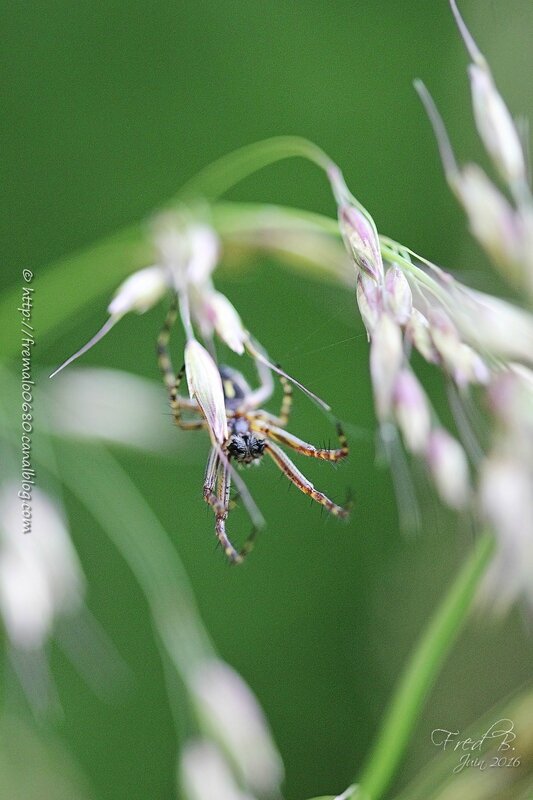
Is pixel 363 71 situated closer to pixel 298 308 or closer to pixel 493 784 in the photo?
pixel 298 308

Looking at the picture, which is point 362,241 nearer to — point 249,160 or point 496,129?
point 496,129

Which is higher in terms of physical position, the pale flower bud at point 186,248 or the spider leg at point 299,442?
the pale flower bud at point 186,248

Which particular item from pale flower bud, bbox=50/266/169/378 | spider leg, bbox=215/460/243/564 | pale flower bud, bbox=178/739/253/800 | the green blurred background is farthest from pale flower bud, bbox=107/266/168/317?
the green blurred background

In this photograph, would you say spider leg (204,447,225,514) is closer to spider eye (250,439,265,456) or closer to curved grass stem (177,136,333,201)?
spider eye (250,439,265,456)

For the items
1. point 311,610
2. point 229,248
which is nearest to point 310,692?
point 311,610

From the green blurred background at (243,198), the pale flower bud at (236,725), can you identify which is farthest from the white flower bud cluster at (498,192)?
the green blurred background at (243,198)

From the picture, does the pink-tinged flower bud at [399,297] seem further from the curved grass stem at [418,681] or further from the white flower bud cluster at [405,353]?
the curved grass stem at [418,681]

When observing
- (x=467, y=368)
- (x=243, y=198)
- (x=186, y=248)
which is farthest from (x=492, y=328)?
(x=243, y=198)

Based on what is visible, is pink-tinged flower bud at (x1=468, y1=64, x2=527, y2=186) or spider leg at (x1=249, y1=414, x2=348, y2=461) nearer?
pink-tinged flower bud at (x1=468, y1=64, x2=527, y2=186)
